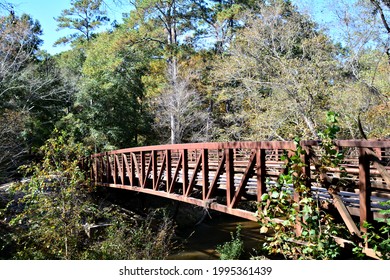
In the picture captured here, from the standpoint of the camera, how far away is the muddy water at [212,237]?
12062 mm

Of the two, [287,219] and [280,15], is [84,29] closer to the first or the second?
[280,15]

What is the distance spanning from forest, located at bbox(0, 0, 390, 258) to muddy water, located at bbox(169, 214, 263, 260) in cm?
431

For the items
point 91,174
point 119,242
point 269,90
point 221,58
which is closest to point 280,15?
point 269,90

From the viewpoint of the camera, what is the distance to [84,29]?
2533 centimetres

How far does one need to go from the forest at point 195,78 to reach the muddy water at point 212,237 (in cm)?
431

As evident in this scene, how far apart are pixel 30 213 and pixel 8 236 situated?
6.38 feet

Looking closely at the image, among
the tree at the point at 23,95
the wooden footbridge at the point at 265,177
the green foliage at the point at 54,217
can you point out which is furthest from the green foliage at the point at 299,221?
the tree at the point at 23,95

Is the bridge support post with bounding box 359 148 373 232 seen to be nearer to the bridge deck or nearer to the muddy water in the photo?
the bridge deck

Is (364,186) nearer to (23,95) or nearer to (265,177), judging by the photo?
(265,177)

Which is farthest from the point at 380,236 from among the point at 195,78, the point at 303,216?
the point at 195,78

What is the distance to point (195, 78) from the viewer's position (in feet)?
73.5

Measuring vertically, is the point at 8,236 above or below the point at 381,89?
below

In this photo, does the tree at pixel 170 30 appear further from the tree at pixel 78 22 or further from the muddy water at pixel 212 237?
the muddy water at pixel 212 237

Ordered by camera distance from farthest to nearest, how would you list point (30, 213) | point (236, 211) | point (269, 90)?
point (269, 90) < point (30, 213) < point (236, 211)
